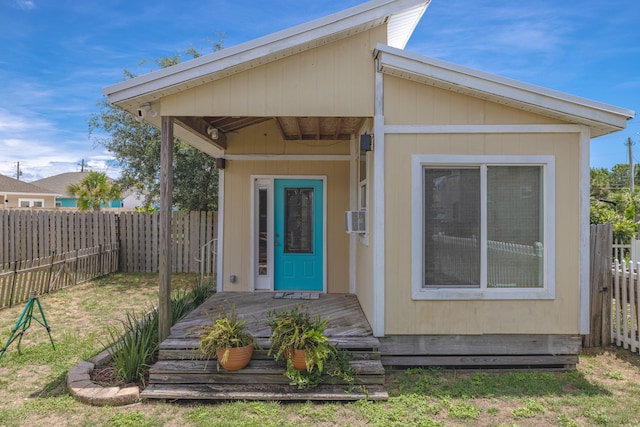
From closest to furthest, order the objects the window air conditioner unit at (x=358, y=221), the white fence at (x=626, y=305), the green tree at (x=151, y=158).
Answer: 1. the white fence at (x=626, y=305)
2. the window air conditioner unit at (x=358, y=221)
3. the green tree at (x=151, y=158)

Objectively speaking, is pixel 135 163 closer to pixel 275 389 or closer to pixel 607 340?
pixel 275 389

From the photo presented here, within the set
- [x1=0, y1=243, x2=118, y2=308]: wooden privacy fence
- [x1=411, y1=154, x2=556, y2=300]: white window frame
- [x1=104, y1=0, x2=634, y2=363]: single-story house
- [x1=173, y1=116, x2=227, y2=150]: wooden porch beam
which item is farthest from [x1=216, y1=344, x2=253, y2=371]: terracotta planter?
[x1=0, y1=243, x2=118, y2=308]: wooden privacy fence

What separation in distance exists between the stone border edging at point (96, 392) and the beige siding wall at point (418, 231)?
2643 mm

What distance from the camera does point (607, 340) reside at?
5082mm

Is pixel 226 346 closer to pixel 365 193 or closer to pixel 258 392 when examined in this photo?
pixel 258 392

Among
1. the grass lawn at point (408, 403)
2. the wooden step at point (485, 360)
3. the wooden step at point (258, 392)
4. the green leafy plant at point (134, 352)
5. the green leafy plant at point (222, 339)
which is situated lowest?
the grass lawn at point (408, 403)

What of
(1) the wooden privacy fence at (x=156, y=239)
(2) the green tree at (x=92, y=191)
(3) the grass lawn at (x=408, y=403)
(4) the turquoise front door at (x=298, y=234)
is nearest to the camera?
(3) the grass lawn at (x=408, y=403)

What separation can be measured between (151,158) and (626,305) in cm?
1139

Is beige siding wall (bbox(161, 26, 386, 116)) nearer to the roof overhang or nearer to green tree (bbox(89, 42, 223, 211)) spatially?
the roof overhang

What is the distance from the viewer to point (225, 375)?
12.5 feet

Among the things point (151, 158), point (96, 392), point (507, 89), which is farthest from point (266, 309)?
point (151, 158)

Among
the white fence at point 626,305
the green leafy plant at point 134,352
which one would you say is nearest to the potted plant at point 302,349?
the green leafy plant at point 134,352

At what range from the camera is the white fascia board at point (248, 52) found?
4.04 m

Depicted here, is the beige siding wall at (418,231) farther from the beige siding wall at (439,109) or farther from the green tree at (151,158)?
the green tree at (151,158)
